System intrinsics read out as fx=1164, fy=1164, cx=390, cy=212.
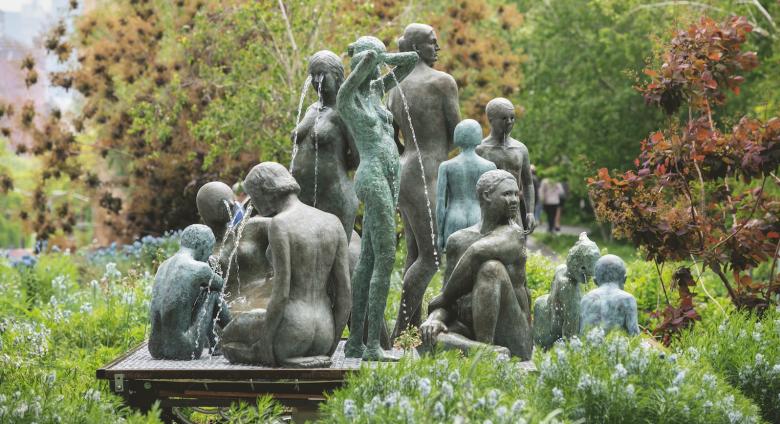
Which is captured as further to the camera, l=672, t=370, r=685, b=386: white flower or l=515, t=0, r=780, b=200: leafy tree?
l=515, t=0, r=780, b=200: leafy tree

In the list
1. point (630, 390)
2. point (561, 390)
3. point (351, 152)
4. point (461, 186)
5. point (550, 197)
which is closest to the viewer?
point (630, 390)

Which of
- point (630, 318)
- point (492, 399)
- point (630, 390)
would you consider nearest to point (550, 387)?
point (630, 390)

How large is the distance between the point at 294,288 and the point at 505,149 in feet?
9.02

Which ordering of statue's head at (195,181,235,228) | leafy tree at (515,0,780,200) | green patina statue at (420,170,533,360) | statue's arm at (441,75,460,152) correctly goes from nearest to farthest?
green patina statue at (420,170,533,360), statue's head at (195,181,235,228), statue's arm at (441,75,460,152), leafy tree at (515,0,780,200)

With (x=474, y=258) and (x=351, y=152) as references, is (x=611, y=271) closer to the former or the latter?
(x=474, y=258)

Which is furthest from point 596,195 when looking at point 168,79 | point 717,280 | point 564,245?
point 564,245

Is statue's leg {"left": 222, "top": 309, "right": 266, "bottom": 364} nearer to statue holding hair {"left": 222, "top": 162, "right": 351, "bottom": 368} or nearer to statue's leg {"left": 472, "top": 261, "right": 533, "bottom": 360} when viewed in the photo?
statue holding hair {"left": 222, "top": 162, "right": 351, "bottom": 368}

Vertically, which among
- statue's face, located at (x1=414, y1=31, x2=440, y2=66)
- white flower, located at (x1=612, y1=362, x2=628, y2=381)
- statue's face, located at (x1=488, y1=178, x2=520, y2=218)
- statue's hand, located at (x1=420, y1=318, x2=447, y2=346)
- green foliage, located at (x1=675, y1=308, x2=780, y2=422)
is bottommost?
green foliage, located at (x1=675, y1=308, x2=780, y2=422)

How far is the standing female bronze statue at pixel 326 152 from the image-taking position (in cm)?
839

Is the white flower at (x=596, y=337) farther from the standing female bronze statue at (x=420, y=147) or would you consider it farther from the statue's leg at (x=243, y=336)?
the standing female bronze statue at (x=420, y=147)

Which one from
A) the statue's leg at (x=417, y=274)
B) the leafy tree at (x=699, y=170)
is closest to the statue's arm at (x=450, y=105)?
the statue's leg at (x=417, y=274)

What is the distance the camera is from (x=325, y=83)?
839 cm

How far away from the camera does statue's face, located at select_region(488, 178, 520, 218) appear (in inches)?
304

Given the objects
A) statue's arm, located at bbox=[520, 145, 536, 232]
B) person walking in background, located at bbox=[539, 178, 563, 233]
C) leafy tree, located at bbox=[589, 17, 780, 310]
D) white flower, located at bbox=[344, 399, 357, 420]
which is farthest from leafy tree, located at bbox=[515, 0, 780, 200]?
white flower, located at bbox=[344, 399, 357, 420]
